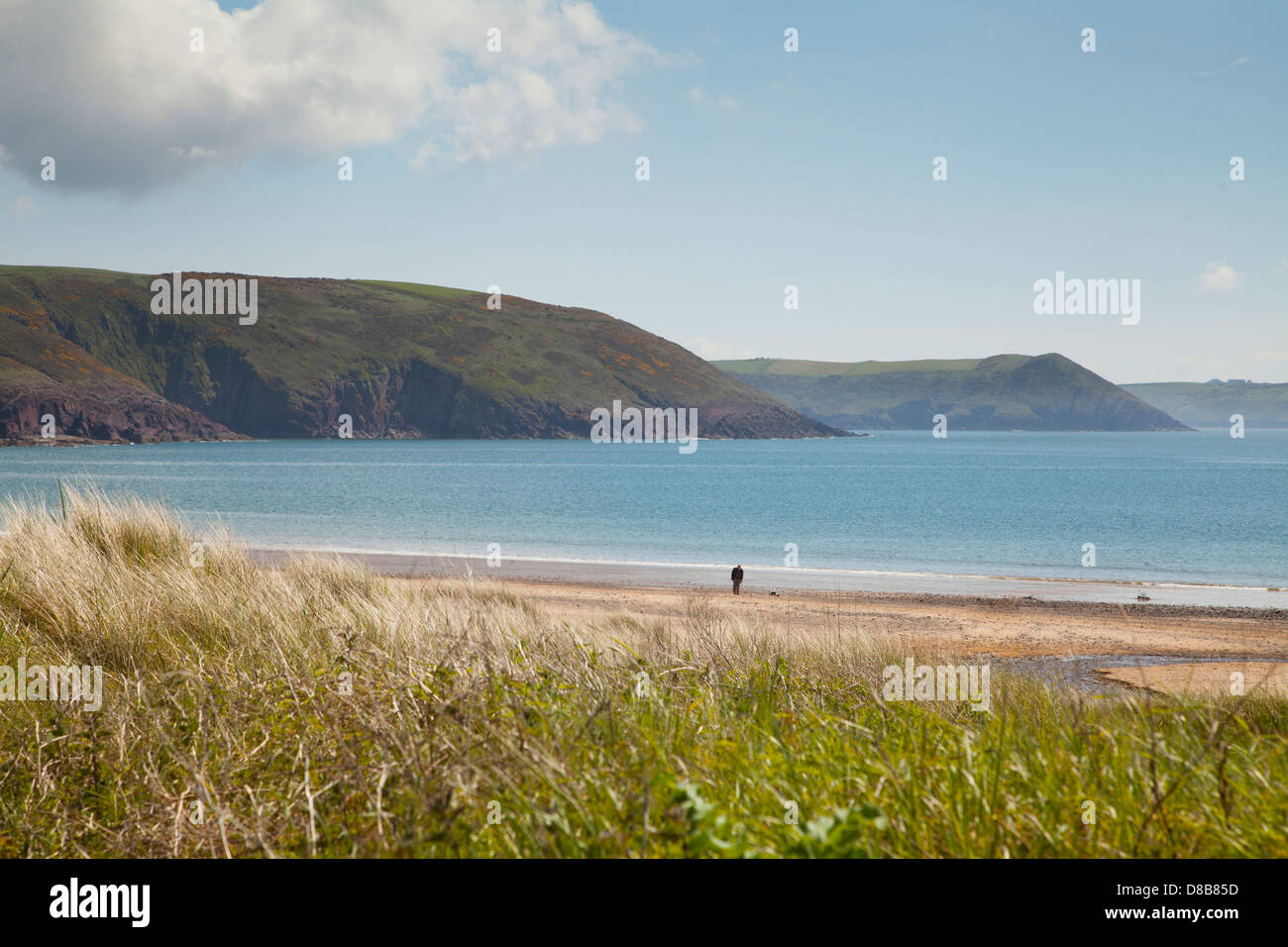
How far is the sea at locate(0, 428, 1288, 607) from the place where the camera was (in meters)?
29.0

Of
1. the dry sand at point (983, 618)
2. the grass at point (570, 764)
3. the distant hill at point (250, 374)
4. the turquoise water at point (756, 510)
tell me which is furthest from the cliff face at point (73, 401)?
the grass at point (570, 764)

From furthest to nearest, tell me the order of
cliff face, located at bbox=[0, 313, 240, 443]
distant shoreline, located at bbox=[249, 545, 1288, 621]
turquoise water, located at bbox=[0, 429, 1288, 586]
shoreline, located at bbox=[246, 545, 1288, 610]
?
cliff face, located at bbox=[0, 313, 240, 443], turquoise water, located at bbox=[0, 429, 1288, 586], shoreline, located at bbox=[246, 545, 1288, 610], distant shoreline, located at bbox=[249, 545, 1288, 621]

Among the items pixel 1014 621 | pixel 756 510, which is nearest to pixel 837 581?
pixel 1014 621

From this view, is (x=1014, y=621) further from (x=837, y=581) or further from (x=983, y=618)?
(x=837, y=581)

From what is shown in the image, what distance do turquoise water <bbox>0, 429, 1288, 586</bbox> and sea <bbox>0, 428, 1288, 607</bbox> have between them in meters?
0.20

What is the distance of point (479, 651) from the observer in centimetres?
497

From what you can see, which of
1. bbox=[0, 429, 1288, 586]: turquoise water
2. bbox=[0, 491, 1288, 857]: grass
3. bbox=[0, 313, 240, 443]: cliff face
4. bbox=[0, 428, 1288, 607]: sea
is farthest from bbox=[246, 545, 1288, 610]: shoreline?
bbox=[0, 313, 240, 443]: cliff face

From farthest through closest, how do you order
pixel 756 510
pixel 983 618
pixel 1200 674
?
pixel 756 510, pixel 983 618, pixel 1200 674

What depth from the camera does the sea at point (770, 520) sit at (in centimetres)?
2900

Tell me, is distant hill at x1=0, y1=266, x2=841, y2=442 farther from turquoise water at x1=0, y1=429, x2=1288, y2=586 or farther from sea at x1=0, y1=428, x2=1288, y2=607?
sea at x1=0, y1=428, x2=1288, y2=607

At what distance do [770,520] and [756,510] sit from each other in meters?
6.63

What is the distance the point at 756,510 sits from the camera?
56156mm

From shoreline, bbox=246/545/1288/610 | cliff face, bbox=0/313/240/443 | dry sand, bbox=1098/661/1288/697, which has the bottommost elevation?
shoreline, bbox=246/545/1288/610

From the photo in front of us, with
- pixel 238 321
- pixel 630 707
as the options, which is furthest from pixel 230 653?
pixel 238 321
